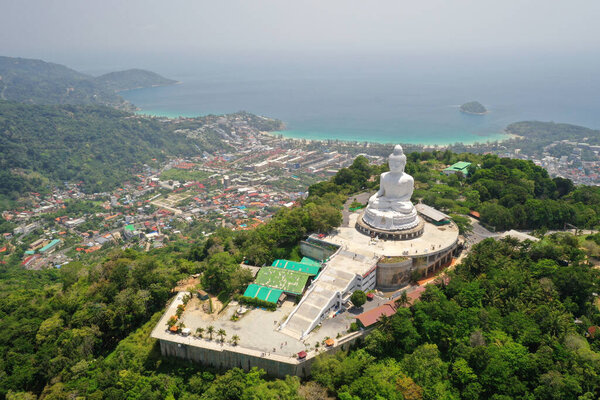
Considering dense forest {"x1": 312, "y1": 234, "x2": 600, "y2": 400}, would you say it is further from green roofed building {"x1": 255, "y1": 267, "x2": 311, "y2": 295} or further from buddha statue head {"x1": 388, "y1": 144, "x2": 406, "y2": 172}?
buddha statue head {"x1": 388, "y1": 144, "x2": 406, "y2": 172}

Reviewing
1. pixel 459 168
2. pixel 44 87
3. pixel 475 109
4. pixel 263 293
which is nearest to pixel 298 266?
pixel 263 293

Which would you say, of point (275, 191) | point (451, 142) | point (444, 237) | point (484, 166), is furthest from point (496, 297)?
point (451, 142)

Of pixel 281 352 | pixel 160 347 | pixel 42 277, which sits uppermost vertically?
pixel 281 352

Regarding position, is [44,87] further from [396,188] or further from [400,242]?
[400,242]

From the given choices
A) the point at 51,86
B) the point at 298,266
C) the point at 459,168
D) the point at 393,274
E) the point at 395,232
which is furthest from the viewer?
the point at 51,86

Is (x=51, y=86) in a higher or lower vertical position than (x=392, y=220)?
lower

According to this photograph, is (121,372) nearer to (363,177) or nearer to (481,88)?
(363,177)

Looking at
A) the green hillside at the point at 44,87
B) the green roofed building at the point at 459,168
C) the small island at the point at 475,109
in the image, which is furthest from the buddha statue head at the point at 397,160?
the green hillside at the point at 44,87
